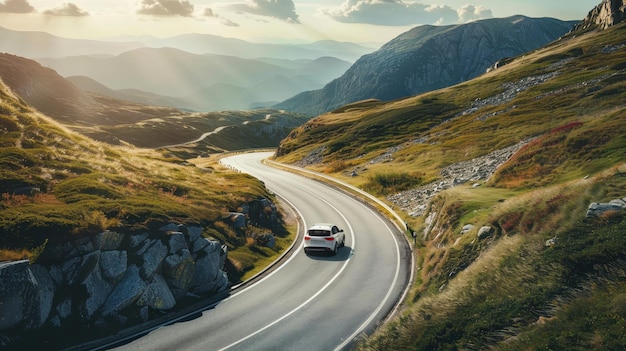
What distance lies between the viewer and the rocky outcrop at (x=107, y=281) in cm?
1405

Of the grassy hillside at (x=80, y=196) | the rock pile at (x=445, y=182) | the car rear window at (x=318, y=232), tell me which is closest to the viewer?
the grassy hillside at (x=80, y=196)

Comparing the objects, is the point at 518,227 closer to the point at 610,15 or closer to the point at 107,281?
the point at 107,281

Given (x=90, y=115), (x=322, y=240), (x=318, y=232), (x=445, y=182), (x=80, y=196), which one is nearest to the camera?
(x=80, y=196)

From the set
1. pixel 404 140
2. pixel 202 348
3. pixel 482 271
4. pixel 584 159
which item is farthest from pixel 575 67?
pixel 202 348

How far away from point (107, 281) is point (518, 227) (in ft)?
62.8

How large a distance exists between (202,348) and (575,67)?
10632cm

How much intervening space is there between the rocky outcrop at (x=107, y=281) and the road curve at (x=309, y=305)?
163 cm

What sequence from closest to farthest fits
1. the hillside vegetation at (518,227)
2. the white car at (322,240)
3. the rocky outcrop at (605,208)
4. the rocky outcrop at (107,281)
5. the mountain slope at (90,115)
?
1. the hillside vegetation at (518,227)
2. the rocky outcrop at (605,208)
3. the rocky outcrop at (107,281)
4. the white car at (322,240)
5. the mountain slope at (90,115)

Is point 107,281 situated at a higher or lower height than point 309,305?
higher

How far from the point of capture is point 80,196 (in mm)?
22438

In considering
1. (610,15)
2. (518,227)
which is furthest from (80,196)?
(610,15)

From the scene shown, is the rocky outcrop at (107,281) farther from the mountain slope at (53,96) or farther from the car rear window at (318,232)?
the mountain slope at (53,96)

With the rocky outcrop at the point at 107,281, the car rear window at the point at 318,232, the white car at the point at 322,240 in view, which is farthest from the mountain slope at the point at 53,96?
the rocky outcrop at the point at 107,281

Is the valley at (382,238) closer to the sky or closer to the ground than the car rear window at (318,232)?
closer to the sky
